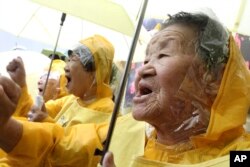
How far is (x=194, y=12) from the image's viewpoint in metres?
1.49

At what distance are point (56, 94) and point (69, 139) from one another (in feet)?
6.12

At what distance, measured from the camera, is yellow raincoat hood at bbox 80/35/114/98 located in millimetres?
2648

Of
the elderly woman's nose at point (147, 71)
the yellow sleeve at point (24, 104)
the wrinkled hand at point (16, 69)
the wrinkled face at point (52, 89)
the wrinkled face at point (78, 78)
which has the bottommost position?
the wrinkled face at point (52, 89)

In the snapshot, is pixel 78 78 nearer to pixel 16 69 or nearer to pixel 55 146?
pixel 16 69

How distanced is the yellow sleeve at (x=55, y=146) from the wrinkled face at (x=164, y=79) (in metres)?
0.37

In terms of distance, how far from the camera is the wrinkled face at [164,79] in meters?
1.36

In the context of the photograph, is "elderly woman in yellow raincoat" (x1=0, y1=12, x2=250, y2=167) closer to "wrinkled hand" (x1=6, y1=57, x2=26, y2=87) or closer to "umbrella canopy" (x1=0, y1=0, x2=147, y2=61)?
"wrinkled hand" (x1=6, y1=57, x2=26, y2=87)

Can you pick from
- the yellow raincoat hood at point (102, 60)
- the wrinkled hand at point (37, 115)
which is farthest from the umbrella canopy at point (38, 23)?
the wrinkled hand at point (37, 115)

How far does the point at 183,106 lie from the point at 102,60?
1438 mm

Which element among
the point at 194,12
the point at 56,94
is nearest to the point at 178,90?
the point at 194,12

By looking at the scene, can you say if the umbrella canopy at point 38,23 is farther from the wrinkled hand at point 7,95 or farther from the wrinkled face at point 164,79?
the wrinkled hand at point 7,95

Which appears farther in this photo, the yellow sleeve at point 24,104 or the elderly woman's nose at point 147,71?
the yellow sleeve at point 24,104

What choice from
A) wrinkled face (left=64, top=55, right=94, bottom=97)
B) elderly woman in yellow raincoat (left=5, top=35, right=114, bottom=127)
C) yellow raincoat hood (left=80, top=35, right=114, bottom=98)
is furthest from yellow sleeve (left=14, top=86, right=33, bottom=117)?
yellow raincoat hood (left=80, top=35, right=114, bottom=98)

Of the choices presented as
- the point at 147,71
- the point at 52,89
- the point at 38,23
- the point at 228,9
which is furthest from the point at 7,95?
the point at 38,23
